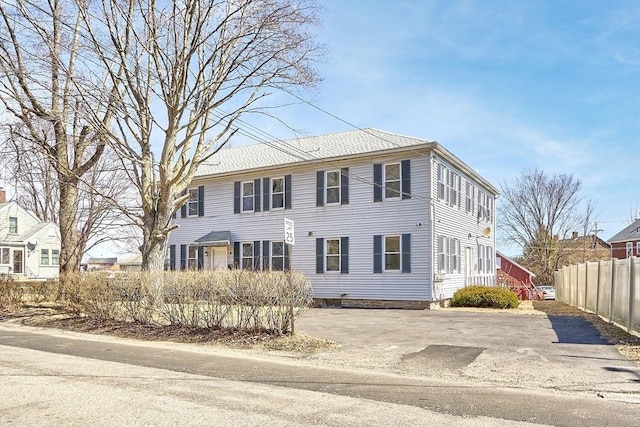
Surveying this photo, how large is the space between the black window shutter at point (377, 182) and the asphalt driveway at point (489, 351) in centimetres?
663

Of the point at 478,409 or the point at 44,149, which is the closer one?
the point at 478,409

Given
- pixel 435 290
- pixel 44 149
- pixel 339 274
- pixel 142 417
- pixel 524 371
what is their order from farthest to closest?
pixel 339 274, pixel 435 290, pixel 44 149, pixel 524 371, pixel 142 417

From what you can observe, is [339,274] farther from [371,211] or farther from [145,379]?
[145,379]

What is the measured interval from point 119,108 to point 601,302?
14906mm

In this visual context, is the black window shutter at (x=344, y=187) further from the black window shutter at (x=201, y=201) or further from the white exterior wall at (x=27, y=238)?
the white exterior wall at (x=27, y=238)

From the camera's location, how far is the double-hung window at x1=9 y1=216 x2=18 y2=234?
141 feet

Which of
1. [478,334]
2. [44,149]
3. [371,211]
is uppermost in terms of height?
[44,149]

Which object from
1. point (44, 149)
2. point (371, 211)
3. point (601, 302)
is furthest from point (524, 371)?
point (44, 149)

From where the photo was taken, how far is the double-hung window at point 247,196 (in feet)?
82.2

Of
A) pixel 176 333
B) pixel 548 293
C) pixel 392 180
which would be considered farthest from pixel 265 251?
pixel 548 293

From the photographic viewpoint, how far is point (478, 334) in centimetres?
1249

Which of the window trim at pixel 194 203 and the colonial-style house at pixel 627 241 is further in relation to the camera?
the colonial-style house at pixel 627 241

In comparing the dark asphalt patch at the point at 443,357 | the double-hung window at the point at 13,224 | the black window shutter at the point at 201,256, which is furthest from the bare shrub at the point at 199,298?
the double-hung window at the point at 13,224

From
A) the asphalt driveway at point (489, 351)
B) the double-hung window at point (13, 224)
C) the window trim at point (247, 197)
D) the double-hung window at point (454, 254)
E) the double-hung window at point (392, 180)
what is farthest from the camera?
the double-hung window at point (13, 224)
